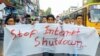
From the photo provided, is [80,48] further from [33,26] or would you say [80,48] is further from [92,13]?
[92,13]

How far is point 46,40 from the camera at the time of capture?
911 centimetres

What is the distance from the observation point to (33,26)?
362 inches

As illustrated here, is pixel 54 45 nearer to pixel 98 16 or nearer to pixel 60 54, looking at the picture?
pixel 60 54

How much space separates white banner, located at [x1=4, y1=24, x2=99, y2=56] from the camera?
9.05 m

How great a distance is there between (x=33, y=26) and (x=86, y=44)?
54.2 inches

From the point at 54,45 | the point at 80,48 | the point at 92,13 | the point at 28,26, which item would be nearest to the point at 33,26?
the point at 28,26

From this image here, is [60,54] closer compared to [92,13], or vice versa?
[60,54]

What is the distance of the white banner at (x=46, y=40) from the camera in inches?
356

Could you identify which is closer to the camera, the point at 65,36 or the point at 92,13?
the point at 65,36

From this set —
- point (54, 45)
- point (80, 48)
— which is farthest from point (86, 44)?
point (54, 45)

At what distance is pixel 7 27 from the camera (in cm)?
905

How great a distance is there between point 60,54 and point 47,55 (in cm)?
34

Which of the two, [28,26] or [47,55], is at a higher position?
[28,26]

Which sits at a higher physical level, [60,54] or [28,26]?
[28,26]
